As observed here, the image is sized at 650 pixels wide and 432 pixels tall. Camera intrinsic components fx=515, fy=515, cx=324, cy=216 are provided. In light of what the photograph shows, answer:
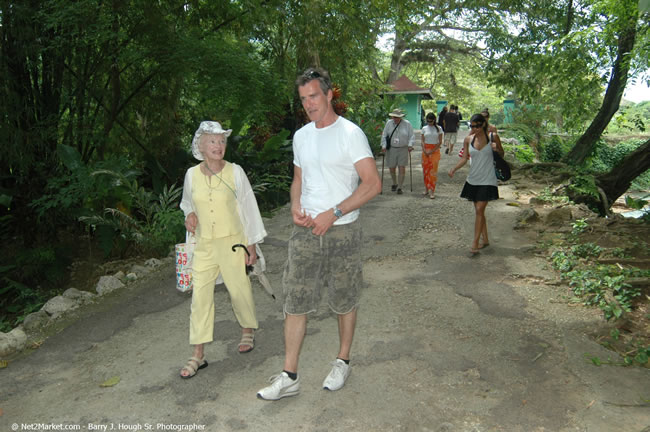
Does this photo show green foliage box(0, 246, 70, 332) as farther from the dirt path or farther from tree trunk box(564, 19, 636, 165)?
tree trunk box(564, 19, 636, 165)

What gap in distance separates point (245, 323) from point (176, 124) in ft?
25.4

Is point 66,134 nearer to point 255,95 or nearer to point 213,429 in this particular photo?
point 255,95

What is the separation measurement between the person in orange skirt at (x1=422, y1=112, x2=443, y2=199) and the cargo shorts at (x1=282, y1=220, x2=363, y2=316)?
25.8 feet

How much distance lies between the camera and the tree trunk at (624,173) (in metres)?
11.1

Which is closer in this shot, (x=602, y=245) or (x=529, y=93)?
(x=602, y=245)

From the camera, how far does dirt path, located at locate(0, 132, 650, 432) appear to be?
325 centimetres

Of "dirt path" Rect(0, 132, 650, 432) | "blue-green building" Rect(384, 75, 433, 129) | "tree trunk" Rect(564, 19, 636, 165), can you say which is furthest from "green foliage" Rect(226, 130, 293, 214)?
"blue-green building" Rect(384, 75, 433, 129)

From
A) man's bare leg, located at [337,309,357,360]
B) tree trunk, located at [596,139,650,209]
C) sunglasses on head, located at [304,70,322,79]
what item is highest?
sunglasses on head, located at [304,70,322,79]

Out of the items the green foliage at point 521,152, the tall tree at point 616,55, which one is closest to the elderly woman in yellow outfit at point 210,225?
the tall tree at point 616,55

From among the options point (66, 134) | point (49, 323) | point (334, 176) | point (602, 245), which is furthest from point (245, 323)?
point (66, 134)

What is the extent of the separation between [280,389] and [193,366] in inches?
33.2

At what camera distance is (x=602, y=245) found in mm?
7020

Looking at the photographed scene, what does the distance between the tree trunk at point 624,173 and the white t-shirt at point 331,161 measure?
→ 10.0 meters

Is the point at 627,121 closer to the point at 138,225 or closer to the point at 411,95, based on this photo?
the point at 411,95
